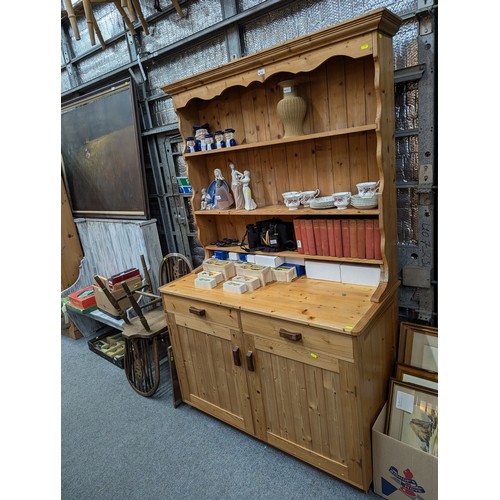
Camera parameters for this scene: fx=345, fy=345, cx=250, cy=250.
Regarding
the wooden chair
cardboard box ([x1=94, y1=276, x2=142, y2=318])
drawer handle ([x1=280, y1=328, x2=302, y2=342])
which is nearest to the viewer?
drawer handle ([x1=280, y1=328, x2=302, y2=342])

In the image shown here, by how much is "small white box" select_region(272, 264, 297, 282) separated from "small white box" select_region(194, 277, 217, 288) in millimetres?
352

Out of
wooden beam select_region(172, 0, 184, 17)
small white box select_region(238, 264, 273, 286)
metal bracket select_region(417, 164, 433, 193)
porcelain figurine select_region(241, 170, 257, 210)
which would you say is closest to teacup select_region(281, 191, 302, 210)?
porcelain figurine select_region(241, 170, 257, 210)

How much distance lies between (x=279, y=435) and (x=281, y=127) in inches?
65.0

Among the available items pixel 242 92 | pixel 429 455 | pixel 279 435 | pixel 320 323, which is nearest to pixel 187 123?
pixel 242 92

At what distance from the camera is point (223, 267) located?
206cm

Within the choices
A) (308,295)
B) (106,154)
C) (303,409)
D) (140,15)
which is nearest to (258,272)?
(308,295)

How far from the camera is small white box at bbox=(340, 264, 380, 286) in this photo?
5.54 ft

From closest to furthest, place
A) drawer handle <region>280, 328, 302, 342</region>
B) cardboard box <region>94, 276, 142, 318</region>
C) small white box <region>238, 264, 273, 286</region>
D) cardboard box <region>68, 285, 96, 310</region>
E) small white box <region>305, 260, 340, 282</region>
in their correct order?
drawer handle <region>280, 328, 302, 342</region> → small white box <region>305, 260, 340, 282</region> → small white box <region>238, 264, 273, 286</region> → cardboard box <region>94, 276, 142, 318</region> → cardboard box <region>68, 285, 96, 310</region>

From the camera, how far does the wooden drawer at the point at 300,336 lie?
141cm

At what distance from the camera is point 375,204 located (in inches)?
61.4

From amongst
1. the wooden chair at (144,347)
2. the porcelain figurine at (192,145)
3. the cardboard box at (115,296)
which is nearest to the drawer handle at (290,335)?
the wooden chair at (144,347)

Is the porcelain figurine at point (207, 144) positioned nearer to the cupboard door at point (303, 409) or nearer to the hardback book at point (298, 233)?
the hardback book at point (298, 233)

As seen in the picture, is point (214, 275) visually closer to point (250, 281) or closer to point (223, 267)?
point (223, 267)

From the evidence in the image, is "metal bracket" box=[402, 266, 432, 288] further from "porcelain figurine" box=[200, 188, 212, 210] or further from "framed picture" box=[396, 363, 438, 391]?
"porcelain figurine" box=[200, 188, 212, 210]
